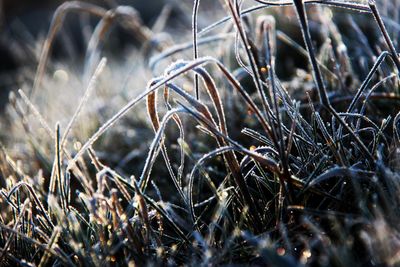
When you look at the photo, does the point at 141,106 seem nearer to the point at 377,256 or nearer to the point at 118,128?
the point at 118,128

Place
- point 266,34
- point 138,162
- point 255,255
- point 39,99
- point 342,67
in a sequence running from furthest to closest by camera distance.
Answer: point 39,99, point 138,162, point 342,67, point 266,34, point 255,255

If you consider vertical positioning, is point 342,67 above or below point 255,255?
above

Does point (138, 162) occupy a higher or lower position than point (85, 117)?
lower

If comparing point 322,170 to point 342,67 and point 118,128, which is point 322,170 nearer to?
point 342,67

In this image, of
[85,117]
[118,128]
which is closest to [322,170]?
[118,128]

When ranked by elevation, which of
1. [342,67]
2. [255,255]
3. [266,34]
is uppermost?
[266,34]

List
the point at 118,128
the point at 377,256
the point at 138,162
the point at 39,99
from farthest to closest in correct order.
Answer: the point at 39,99 → the point at 118,128 → the point at 138,162 → the point at 377,256

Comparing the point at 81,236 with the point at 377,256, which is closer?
the point at 377,256

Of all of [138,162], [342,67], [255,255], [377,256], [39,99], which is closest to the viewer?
[377,256]

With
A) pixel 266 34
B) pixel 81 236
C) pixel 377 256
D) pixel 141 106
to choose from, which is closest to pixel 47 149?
pixel 141 106
